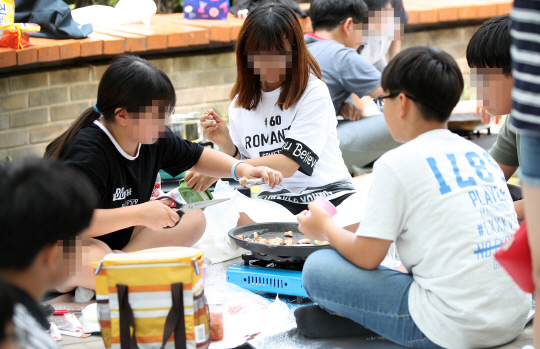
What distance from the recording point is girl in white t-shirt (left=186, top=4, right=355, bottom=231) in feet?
9.21

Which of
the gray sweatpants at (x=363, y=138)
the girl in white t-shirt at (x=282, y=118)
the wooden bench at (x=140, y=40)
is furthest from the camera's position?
the gray sweatpants at (x=363, y=138)

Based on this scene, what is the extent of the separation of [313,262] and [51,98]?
123 inches

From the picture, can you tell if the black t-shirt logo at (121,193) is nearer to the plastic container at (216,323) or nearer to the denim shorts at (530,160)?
the plastic container at (216,323)

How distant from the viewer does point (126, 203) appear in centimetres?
262

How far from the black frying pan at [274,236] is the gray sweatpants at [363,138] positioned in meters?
1.77

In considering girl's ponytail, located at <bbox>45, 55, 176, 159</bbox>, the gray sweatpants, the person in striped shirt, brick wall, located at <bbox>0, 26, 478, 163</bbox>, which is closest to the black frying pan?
girl's ponytail, located at <bbox>45, 55, 176, 159</bbox>

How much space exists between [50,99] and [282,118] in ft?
7.39

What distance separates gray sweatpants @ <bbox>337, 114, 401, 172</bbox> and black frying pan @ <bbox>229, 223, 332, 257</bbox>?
1.77 m

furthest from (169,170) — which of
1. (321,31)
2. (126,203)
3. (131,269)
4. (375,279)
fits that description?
(321,31)

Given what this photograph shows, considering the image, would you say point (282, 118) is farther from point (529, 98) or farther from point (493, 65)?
point (529, 98)

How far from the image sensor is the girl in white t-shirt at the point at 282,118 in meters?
2.81

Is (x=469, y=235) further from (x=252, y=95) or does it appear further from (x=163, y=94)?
(x=252, y=95)

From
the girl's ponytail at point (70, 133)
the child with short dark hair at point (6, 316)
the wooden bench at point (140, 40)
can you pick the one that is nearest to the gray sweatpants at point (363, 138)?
the wooden bench at point (140, 40)

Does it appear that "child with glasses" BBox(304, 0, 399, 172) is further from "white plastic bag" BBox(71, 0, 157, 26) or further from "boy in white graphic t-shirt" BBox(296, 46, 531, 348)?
"boy in white graphic t-shirt" BBox(296, 46, 531, 348)
